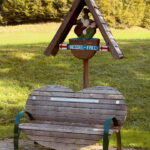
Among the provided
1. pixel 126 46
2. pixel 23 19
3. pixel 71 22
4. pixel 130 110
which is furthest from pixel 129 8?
pixel 71 22

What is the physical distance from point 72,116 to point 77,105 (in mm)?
177

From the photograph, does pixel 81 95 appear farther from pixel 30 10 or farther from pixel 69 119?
pixel 30 10

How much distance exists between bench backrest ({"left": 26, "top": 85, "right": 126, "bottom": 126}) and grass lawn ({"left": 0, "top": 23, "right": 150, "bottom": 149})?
0.88 m

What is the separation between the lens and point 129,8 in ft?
95.9

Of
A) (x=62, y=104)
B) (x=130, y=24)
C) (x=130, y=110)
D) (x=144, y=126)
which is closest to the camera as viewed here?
(x=62, y=104)

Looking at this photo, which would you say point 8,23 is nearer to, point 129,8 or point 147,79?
point 129,8

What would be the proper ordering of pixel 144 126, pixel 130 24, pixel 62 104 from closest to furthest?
pixel 62 104 < pixel 144 126 < pixel 130 24

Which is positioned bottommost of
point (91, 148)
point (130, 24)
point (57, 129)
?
point (91, 148)

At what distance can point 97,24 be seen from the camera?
15.2 ft

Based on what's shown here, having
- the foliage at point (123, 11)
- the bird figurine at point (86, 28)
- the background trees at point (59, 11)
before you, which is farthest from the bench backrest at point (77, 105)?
the background trees at point (59, 11)

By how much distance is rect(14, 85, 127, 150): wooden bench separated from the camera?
4.04 m

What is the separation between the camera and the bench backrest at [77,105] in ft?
14.5

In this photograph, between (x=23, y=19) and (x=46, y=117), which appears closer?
(x=46, y=117)

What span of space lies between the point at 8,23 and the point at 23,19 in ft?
5.09
